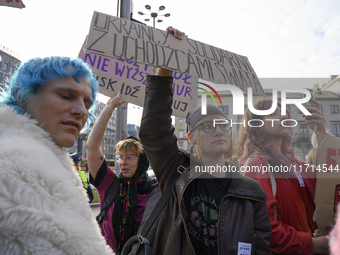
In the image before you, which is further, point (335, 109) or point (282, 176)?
point (282, 176)

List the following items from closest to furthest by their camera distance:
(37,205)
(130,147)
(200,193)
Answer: (37,205) → (200,193) → (130,147)

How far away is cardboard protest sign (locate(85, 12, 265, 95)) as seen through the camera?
5.32 feet

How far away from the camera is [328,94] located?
1562 millimetres

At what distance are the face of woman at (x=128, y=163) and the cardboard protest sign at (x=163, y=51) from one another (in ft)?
A: 4.54

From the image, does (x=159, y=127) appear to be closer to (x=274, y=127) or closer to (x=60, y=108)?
(x=60, y=108)

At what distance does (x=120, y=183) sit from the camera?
2.54 metres

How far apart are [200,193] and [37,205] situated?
1138 mm

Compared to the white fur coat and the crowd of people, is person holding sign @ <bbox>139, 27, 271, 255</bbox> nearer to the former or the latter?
the crowd of people

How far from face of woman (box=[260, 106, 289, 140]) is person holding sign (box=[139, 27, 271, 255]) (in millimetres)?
298

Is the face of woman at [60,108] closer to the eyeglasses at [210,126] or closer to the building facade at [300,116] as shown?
the eyeglasses at [210,126]

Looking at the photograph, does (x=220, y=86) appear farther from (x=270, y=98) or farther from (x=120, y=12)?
(x=120, y=12)

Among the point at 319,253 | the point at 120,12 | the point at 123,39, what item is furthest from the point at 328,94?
the point at 120,12

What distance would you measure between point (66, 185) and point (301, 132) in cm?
165

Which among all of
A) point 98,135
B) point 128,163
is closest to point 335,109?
point 98,135
